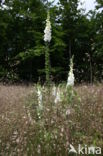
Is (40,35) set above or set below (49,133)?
above

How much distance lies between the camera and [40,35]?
27188 millimetres

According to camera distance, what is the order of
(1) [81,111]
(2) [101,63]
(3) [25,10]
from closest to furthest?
(1) [81,111], (3) [25,10], (2) [101,63]

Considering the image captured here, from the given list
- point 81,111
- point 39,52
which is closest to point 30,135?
point 81,111

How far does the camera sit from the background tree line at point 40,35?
27.7m

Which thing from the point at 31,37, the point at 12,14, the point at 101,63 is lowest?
the point at 101,63

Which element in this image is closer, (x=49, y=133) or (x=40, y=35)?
(x=49, y=133)

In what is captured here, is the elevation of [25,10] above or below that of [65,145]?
above

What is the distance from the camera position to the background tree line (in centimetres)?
2773

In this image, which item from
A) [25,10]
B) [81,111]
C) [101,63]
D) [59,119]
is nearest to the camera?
[59,119]

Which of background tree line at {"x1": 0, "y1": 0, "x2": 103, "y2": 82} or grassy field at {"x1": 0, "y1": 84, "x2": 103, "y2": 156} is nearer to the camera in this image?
grassy field at {"x1": 0, "y1": 84, "x2": 103, "y2": 156}

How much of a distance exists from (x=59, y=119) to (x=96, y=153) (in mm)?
876

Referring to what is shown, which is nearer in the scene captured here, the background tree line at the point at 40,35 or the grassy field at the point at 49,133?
the grassy field at the point at 49,133

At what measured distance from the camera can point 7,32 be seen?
2919cm

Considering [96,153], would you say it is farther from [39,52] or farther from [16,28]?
[16,28]
